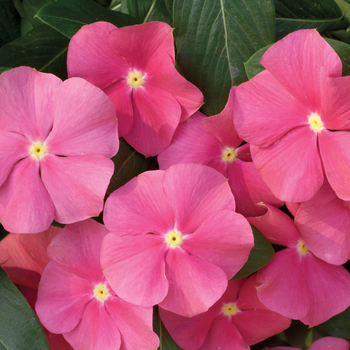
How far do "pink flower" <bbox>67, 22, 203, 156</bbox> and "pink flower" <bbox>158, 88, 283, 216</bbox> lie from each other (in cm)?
3

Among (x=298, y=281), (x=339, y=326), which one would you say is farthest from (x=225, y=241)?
(x=339, y=326)

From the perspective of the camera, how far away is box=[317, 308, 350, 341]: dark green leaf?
2.95 ft

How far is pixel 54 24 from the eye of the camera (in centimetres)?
70

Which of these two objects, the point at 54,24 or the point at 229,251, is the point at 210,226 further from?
the point at 54,24

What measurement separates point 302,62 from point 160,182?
0.93 feet

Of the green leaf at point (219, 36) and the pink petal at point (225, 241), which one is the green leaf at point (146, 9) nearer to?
the green leaf at point (219, 36)

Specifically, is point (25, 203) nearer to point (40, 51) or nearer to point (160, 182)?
point (160, 182)

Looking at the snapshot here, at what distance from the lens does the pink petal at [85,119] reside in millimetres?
611

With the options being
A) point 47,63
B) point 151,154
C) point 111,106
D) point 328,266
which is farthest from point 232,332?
point 47,63

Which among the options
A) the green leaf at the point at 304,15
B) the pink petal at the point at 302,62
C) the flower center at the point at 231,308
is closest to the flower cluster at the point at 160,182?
the pink petal at the point at 302,62

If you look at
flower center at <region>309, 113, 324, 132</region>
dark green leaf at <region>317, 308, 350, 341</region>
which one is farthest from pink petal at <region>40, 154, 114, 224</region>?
dark green leaf at <region>317, 308, 350, 341</region>

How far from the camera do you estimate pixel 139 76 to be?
713 mm

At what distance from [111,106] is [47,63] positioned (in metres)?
0.28

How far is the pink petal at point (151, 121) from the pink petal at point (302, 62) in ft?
0.58
